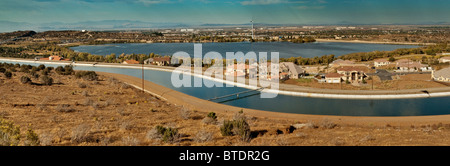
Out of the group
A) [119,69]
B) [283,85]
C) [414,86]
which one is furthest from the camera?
[119,69]

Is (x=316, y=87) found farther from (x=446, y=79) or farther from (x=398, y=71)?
(x=398, y=71)

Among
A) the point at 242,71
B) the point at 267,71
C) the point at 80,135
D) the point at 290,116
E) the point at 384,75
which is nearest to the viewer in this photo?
the point at 80,135

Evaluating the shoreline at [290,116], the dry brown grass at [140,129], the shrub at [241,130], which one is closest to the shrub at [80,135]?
the dry brown grass at [140,129]

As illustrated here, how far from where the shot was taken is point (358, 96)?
94.6ft

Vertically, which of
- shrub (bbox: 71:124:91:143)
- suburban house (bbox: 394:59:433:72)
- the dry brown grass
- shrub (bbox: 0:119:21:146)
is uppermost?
suburban house (bbox: 394:59:433:72)

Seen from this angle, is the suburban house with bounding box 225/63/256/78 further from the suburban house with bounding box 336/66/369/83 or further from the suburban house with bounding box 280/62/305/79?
the suburban house with bounding box 336/66/369/83

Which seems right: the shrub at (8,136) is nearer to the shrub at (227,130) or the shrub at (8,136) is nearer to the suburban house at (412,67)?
the shrub at (227,130)

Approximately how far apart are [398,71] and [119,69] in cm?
4400

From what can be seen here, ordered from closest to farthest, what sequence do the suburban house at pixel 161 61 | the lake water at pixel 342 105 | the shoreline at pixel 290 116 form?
the shoreline at pixel 290 116 → the lake water at pixel 342 105 → the suburban house at pixel 161 61

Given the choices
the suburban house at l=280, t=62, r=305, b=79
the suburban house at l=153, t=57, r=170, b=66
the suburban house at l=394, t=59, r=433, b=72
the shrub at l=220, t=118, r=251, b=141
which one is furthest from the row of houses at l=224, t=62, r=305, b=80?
the shrub at l=220, t=118, r=251, b=141

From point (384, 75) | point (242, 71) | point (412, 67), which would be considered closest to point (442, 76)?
point (384, 75)

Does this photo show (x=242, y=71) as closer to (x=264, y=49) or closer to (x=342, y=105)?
(x=342, y=105)

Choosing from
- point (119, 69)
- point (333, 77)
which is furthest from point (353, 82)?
point (119, 69)

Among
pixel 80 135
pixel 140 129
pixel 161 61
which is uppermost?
pixel 161 61
